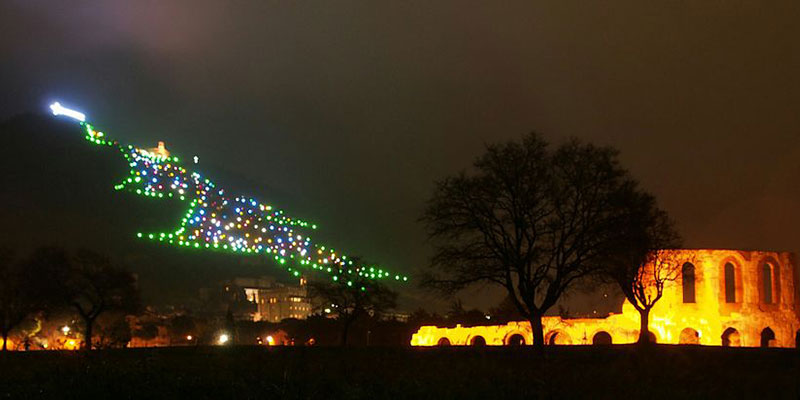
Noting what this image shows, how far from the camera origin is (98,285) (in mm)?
49500

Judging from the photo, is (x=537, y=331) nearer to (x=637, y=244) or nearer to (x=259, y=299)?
(x=637, y=244)

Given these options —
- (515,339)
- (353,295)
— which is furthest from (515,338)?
(353,295)

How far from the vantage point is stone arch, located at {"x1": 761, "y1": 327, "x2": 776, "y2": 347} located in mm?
56281

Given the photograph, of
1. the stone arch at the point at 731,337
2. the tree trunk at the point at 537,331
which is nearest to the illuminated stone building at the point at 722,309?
the stone arch at the point at 731,337

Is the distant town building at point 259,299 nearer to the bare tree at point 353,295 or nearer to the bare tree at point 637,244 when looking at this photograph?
the bare tree at point 353,295

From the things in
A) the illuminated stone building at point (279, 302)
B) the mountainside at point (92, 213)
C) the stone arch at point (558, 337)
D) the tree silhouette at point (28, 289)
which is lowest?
the stone arch at point (558, 337)

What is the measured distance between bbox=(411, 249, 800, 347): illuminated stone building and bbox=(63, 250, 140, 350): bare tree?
29562 mm

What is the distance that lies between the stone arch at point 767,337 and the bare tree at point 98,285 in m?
44.6

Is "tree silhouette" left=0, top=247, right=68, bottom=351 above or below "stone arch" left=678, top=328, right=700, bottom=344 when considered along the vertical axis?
above

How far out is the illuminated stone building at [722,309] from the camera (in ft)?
180

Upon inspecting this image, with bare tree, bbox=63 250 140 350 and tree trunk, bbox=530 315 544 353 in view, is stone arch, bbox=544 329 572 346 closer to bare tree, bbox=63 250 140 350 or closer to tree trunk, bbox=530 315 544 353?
tree trunk, bbox=530 315 544 353

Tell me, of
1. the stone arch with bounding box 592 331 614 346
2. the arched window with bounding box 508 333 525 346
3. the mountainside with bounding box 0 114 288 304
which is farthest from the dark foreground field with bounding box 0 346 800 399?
the mountainside with bounding box 0 114 288 304

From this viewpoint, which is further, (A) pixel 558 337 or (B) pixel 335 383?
(A) pixel 558 337

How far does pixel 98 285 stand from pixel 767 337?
4693cm
